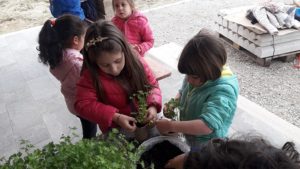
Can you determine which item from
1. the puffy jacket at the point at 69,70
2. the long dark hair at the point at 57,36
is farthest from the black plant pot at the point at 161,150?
the long dark hair at the point at 57,36

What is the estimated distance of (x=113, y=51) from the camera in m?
1.45

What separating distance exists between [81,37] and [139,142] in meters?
0.96

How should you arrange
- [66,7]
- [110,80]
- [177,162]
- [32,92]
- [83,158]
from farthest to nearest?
[32,92], [66,7], [110,80], [177,162], [83,158]

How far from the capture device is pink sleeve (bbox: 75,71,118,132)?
147 cm

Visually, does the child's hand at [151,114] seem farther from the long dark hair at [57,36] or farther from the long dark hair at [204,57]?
the long dark hair at [57,36]

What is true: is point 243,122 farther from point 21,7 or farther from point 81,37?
point 21,7

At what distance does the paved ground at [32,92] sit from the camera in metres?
2.85

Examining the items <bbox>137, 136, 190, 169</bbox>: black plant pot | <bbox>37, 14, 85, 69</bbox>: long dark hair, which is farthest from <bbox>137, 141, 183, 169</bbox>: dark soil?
<bbox>37, 14, 85, 69</bbox>: long dark hair

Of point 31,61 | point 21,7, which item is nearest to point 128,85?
point 31,61

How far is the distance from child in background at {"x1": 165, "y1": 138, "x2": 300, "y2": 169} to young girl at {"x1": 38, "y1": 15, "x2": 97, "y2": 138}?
1221mm

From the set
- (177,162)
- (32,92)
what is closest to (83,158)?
(177,162)

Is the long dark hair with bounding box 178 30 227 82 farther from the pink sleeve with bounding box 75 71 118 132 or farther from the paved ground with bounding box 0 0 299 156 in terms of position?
the paved ground with bounding box 0 0 299 156

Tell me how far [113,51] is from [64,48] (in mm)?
601

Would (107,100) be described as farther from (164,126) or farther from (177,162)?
(177,162)
